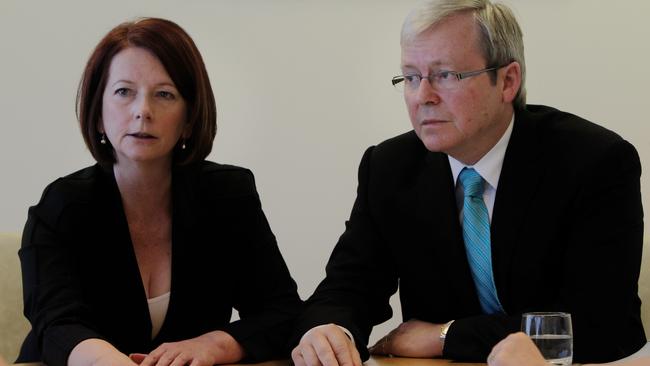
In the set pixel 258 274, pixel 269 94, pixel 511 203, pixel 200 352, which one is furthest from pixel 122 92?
pixel 269 94

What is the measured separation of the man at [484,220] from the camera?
2395 millimetres

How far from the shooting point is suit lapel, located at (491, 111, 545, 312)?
2480mm

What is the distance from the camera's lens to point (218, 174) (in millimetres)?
2746

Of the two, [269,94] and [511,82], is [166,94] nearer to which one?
[511,82]

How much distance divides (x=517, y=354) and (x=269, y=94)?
2.50 metres

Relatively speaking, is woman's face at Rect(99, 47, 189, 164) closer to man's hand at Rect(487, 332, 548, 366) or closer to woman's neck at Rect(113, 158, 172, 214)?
woman's neck at Rect(113, 158, 172, 214)

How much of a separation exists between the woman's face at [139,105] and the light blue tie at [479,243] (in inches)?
31.4

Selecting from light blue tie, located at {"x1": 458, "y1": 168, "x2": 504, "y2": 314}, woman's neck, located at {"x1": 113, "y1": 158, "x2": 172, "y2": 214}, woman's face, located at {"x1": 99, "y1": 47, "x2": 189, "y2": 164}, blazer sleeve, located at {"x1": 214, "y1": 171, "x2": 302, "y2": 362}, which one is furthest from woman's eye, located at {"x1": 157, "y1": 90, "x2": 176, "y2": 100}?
light blue tie, located at {"x1": 458, "y1": 168, "x2": 504, "y2": 314}

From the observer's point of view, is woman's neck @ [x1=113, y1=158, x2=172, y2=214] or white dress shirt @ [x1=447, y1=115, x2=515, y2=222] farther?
woman's neck @ [x1=113, y1=158, x2=172, y2=214]

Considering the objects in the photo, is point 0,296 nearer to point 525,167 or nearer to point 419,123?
point 419,123

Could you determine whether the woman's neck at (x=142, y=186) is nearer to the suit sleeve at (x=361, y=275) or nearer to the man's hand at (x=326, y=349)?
the suit sleeve at (x=361, y=275)

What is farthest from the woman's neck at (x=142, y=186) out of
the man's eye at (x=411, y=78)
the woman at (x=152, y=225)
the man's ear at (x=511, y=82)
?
the man's ear at (x=511, y=82)

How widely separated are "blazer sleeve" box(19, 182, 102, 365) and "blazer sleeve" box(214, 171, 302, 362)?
42 cm

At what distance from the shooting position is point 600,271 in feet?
7.85
